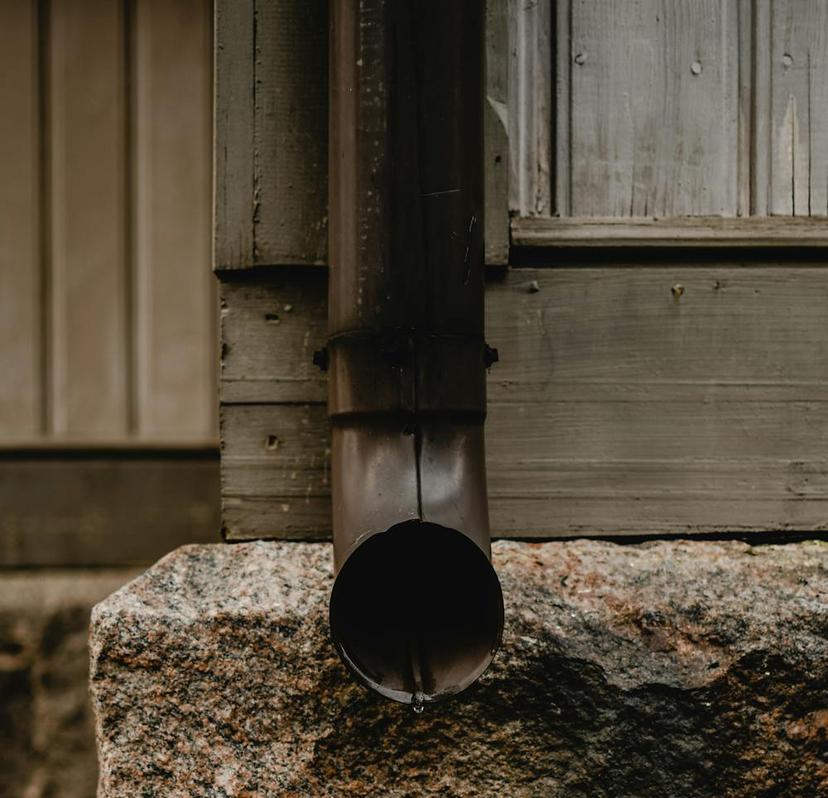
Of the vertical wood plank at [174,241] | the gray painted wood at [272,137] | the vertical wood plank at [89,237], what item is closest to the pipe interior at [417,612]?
the gray painted wood at [272,137]

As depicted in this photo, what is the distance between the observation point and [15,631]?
7.21 feet

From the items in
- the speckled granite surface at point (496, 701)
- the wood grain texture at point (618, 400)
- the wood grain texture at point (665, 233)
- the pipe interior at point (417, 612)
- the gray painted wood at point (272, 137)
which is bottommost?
the speckled granite surface at point (496, 701)

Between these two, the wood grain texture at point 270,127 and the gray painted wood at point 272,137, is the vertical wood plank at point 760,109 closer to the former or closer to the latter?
the gray painted wood at point 272,137

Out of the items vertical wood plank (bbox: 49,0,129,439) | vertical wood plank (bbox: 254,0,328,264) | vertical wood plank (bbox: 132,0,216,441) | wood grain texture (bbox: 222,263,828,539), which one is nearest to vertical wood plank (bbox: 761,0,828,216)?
wood grain texture (bbox: 222,263,828,539)

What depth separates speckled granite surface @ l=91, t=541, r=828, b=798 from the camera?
3.90 feet

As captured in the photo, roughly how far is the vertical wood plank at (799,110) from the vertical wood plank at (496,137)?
1.72 feet

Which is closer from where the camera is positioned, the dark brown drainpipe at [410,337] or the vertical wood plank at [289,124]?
the dark brown drainpipe at [410,337]

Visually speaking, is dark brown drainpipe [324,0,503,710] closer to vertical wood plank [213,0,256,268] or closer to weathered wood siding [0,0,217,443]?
vertical wood plank [213,0,256,268]

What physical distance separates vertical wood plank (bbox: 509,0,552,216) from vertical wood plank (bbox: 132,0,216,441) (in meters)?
1.14

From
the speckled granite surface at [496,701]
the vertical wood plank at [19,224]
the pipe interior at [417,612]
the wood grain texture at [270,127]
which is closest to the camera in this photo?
the pipe interior at [417,612]

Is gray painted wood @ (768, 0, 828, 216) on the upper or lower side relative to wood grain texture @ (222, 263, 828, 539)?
upper

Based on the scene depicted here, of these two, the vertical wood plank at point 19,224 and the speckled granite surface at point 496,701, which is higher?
the vertical wood plank at point 19,224

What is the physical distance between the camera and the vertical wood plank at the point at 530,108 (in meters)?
1.42

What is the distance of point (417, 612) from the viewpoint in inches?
43.2
